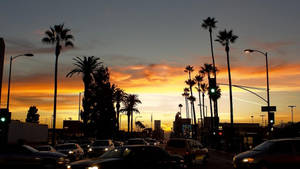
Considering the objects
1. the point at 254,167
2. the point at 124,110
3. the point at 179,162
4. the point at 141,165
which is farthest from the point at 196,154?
the point at 124,110

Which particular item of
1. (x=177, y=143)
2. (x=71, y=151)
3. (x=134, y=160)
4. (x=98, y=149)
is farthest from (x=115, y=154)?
(x=98, y=149)

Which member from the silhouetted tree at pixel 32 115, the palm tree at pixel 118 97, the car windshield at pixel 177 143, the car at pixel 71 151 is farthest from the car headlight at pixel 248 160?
the silhouetted tree at pixel 32 115

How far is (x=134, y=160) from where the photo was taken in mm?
12500

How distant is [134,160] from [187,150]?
424 inches

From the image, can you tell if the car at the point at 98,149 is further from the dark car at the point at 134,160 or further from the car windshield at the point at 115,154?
the car windshield at the point at 115,154

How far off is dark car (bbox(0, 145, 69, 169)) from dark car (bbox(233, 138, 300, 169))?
8.94 metres

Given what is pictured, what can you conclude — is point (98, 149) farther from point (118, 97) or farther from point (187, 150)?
point (118, 97)

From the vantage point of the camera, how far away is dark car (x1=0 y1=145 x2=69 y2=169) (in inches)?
605

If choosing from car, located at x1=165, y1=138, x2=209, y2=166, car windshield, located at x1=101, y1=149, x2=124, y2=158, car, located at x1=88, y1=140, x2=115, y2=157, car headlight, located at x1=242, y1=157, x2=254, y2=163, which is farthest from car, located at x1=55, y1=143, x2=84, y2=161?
car headlight, located at x1=242, y1=157, x2=254, y2=163

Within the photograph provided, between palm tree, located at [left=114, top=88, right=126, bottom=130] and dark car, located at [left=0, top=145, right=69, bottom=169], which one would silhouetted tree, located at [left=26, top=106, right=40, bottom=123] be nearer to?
palm tree, located at [left=114, top=88, right=126, bottom=130]

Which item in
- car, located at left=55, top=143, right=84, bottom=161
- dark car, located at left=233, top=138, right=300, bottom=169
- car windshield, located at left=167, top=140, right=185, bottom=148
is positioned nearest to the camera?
dark car, located at left=233, top=138, right=300, bottom=169

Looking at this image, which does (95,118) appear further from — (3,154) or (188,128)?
(188,128)

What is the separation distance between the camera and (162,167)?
42.7 ft

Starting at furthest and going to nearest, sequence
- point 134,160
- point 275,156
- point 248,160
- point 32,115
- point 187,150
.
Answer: point 32,115, point 187,150, point 248,160, point 275,156, point 134,160
